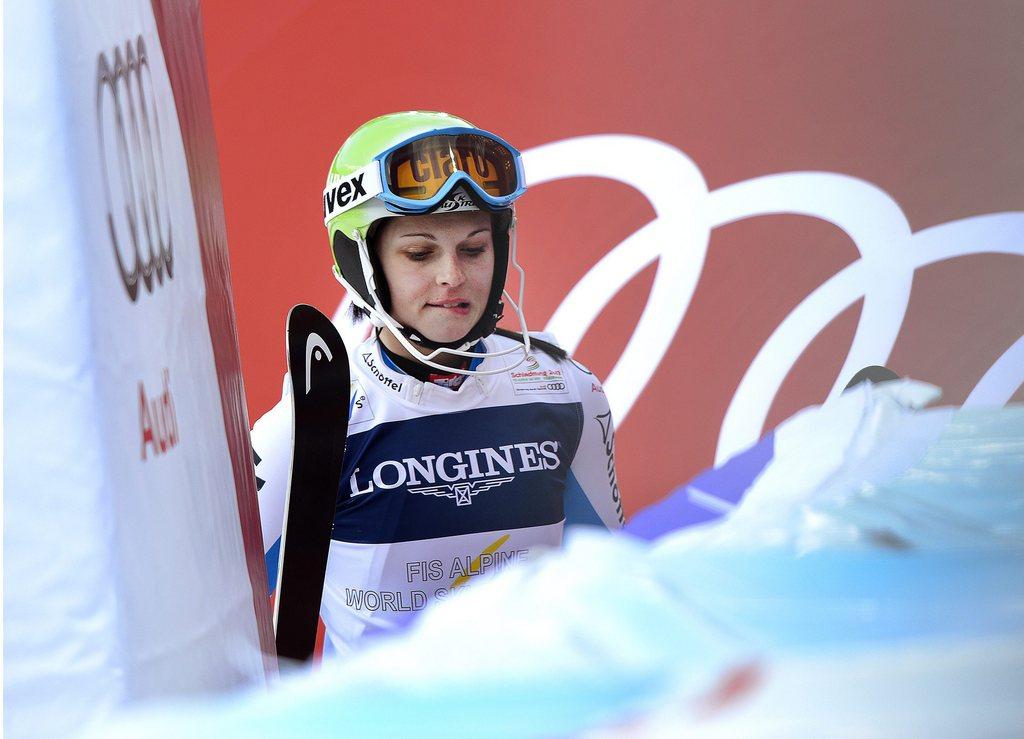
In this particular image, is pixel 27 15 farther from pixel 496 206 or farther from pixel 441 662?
pixel 496 206

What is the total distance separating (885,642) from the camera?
10.9 inches

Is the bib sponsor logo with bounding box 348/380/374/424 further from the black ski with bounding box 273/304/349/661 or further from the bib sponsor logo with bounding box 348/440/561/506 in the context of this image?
the black ski with bounding box 273/304/349/661

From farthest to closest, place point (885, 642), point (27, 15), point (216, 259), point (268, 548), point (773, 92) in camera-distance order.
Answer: point (773, 92), point (268, 548), point (216, 259), point (27, 15), point (885, 642)

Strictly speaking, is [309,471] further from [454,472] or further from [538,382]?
[538,382]

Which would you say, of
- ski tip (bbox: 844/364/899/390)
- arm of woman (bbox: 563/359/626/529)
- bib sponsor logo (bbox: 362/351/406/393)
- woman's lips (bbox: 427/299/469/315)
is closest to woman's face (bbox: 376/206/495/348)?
woman's lips (bbox: 427/299/469/315)

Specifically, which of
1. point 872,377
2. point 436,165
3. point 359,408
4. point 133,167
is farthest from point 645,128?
point 133,167

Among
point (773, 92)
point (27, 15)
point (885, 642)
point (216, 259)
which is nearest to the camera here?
point (885, 642)

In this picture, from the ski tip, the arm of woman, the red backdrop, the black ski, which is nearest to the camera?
the ski tip

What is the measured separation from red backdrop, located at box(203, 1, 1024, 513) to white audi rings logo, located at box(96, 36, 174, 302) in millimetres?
2128

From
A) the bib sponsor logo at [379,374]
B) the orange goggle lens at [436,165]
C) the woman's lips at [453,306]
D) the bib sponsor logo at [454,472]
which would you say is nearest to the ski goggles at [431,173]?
the orange goggle lens at [436,165]

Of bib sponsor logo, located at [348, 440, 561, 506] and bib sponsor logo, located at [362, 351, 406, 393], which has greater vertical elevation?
bib sponsor logo, located at [362, 351, 406, 393]

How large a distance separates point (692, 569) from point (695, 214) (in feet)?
8.06

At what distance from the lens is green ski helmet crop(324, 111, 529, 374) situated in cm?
157

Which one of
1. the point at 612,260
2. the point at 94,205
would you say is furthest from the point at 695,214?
the point at 94,205
